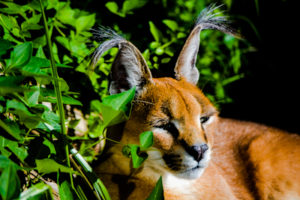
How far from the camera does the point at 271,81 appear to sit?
4004mm

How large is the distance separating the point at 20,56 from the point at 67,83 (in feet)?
2.29

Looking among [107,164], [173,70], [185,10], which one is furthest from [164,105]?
[185,10]

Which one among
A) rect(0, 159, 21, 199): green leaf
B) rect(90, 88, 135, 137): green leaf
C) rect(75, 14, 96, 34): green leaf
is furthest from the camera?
rect(75, 14, 96, 34): green leaf

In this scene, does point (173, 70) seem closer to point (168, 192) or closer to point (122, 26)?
point (168, 192)

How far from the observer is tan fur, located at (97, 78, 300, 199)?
2111mm

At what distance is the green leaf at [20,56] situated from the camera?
5.33 feet

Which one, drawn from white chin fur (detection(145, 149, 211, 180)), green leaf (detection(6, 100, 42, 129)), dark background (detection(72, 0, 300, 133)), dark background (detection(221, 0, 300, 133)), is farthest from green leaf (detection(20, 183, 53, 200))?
dark background (detection(221, 0, 300, 133))

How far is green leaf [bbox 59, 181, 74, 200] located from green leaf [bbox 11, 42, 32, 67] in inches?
24.0

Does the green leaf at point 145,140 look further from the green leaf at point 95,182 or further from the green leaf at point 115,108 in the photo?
the green leaf at point 95,182

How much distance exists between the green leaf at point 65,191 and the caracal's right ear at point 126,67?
62 centimetres

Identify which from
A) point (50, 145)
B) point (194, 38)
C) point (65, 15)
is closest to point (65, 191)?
point (50, 145)

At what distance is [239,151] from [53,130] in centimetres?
164

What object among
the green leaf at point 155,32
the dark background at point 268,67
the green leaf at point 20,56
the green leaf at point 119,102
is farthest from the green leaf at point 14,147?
the dark background at point 268,67

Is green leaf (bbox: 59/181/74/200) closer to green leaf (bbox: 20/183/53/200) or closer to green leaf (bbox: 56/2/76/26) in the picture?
green leaf (bbox: 20/183/53/200)
